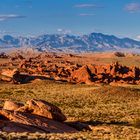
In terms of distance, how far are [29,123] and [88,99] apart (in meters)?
46.7

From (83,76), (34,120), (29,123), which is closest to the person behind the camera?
(29,123)

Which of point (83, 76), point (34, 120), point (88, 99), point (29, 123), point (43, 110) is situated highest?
point (43, 110)

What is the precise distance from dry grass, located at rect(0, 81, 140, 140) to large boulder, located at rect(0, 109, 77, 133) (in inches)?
164

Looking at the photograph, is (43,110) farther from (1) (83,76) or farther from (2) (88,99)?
(1) (83,76)

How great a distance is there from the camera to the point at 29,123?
38.5 m

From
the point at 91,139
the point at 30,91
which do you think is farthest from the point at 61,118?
the point at 30,91

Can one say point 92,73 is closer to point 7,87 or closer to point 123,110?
point 7,87

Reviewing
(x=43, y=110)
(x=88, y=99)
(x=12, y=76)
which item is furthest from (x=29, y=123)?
(x=12, y=76)

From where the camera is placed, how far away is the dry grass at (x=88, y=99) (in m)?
56.8

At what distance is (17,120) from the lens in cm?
3891

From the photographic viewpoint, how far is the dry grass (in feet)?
186

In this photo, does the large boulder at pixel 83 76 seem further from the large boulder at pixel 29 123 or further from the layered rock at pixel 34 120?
the large boulder at pixel 29 123

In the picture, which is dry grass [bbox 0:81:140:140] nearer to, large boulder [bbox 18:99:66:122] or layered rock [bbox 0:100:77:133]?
large boulder [bbox 18:99:66:122]

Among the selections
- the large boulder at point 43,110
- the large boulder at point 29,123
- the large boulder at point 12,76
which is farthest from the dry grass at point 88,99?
the large boulder at point 12,76
